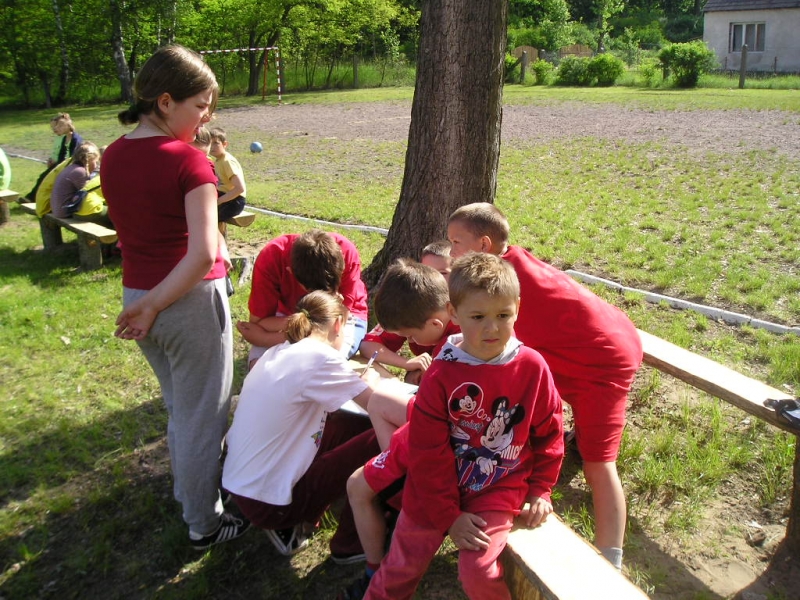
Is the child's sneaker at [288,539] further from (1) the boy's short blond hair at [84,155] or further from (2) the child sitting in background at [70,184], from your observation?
(1) the boy's short blond hair at [84,155]

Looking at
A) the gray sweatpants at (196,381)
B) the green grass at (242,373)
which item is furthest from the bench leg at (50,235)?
the gray sweatpants at (196,381)

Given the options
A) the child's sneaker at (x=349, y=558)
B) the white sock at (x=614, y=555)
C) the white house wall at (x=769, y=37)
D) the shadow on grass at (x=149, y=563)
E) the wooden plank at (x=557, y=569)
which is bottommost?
the shadow on grass at (x=149, y=563)

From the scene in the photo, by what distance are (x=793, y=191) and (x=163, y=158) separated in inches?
327

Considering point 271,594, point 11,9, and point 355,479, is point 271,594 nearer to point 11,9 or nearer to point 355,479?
point 355,479

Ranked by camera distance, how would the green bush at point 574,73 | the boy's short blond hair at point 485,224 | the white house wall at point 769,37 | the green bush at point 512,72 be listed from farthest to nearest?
the white house wall at point 769,37, the green bush at point 512,72, the green bush at point 574,73, the boy's short blond hair at point 485,224

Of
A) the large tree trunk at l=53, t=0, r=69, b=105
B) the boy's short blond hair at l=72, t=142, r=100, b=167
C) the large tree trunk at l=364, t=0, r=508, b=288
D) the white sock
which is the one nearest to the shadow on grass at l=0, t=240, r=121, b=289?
the boy's short blond hair at l=72, t=142, r=100, b=167

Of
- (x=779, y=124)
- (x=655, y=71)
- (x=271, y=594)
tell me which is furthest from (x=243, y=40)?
(x=271, y=594)

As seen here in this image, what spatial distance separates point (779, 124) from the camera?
14797mm

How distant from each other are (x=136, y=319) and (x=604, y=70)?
104 feet

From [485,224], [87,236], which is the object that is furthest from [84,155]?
[485,224]

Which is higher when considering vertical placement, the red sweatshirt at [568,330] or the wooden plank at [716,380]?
the red sweatshirt at [568,330]

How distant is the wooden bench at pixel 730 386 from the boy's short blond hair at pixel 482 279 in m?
1.30

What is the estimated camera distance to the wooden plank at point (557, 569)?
1.94 m

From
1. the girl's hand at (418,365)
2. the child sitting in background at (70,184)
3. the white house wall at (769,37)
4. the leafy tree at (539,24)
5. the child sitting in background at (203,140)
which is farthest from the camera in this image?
the leafy tree at (539,24)
